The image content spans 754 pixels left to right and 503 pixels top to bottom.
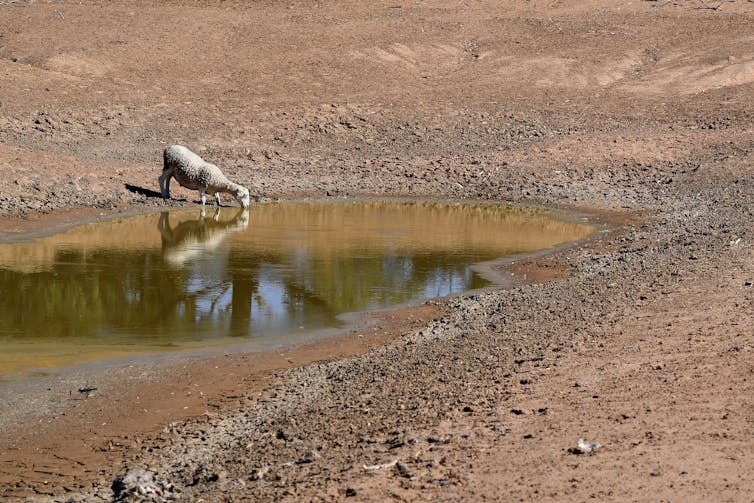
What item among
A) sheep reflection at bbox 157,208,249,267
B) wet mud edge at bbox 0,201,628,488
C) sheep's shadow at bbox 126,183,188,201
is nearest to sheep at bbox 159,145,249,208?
sheep reflection at bbox 157,208,249,267

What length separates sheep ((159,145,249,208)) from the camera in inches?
953

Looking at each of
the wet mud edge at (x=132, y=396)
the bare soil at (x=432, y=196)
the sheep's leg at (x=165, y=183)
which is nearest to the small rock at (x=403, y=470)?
the bare soil at (x=432, y=196)

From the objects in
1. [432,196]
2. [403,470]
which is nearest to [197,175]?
[432,196]

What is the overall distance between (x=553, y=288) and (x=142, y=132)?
52.6 feet

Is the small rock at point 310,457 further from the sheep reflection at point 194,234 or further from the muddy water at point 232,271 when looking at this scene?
the sheep reflection at point 194,234

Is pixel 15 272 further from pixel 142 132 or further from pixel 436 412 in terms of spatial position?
pixel 142 132

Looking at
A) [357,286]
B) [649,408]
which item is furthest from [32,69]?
[649,408]

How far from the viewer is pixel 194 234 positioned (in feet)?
70.5

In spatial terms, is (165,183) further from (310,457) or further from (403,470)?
(403,470)

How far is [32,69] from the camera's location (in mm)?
32094

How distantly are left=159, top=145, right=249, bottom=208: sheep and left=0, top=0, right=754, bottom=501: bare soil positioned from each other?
34.2 inches

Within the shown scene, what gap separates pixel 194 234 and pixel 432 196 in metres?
7.10

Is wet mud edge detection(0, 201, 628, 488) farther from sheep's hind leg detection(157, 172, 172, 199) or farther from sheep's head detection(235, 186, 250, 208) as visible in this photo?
sheep's hind leg detection(157, 172, 172, 199)

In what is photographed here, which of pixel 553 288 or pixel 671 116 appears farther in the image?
pixel 671 116
